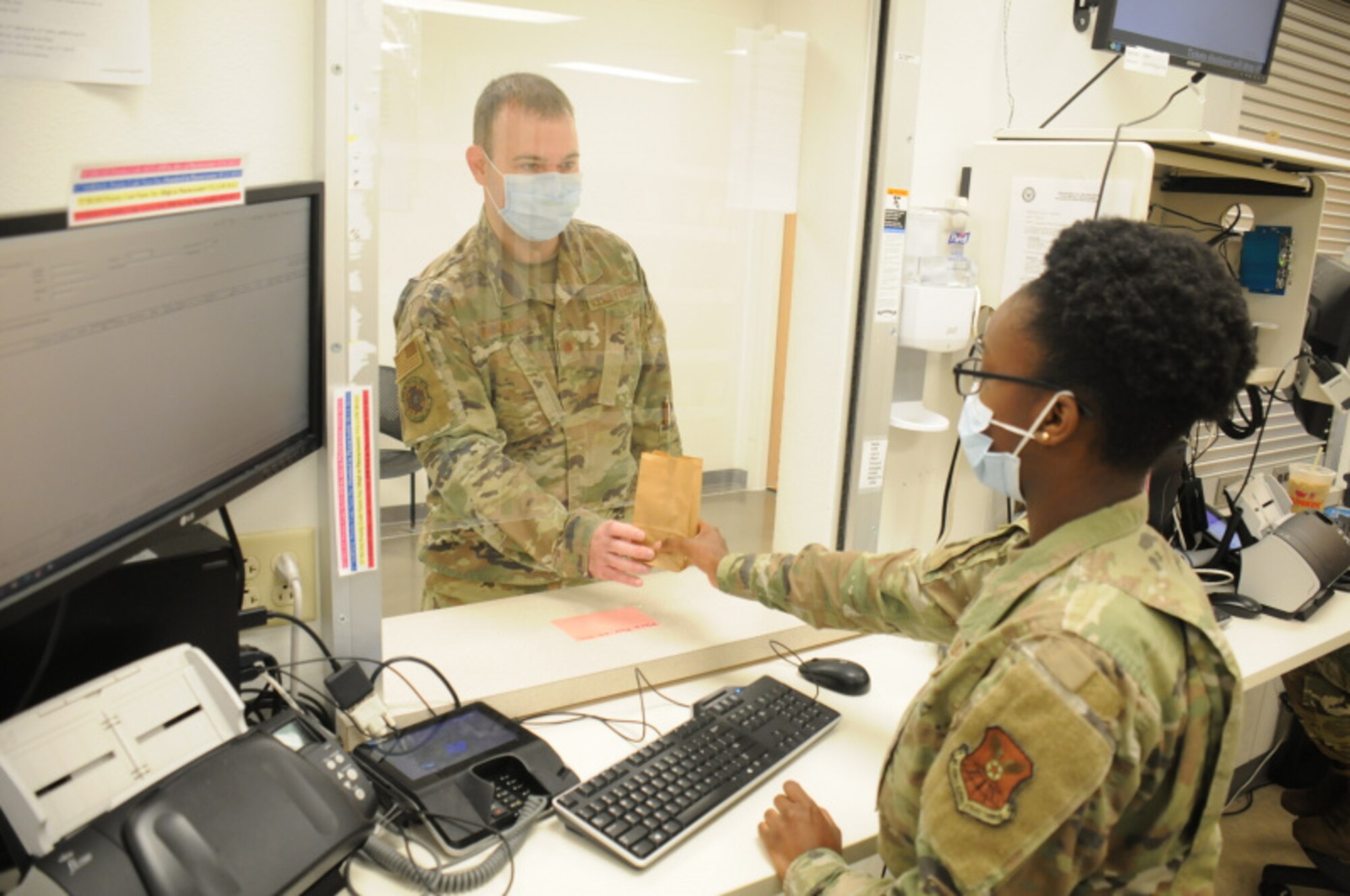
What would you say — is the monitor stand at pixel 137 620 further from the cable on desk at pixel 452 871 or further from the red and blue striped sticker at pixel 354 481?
the cable on desk at pixel 452 871

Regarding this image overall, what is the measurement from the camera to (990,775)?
910 millimetres

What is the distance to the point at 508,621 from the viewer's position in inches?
64.7

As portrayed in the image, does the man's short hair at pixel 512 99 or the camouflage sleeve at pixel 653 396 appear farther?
the camouflage sleeve at pixel 653 396

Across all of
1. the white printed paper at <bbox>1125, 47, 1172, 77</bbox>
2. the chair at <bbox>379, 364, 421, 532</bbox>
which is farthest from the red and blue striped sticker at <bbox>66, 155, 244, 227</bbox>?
the white printed paper at <bbox>1125, 47, 1172, 77</bbox>

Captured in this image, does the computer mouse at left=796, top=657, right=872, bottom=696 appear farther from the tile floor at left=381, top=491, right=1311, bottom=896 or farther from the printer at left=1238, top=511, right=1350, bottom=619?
the printer at left=1238, top=511, right=1350, bottom=619

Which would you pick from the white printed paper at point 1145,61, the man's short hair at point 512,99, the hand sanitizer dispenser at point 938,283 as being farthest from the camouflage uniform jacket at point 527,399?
the white printed paper at point 1145,61

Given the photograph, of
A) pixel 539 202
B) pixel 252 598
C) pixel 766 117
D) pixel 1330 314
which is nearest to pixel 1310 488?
pixel 1330 314

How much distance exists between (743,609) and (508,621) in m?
0.42

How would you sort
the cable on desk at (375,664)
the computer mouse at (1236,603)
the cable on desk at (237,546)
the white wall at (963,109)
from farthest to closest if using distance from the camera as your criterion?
1. the computer mouse at (1236,603)
2. the white wall at (963,109)
3. the cable on desk at (375,664)
4. the cable on desk at (237,546)

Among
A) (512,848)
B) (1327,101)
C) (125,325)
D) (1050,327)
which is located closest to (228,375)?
(125,325)

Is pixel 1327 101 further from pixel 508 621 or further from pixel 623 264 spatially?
pixel 508 621

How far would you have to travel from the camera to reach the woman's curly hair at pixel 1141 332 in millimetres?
930

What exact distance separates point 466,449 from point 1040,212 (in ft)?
3.89

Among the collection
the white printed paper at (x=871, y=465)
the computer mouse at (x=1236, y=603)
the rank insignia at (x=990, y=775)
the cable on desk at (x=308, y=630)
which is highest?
the white printed paper at (x=871, y=465)
